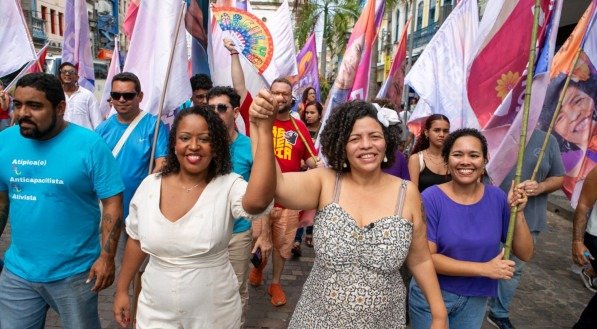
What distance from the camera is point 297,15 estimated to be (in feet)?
94.1

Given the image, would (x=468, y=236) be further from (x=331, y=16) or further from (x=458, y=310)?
(x=331, y=16)

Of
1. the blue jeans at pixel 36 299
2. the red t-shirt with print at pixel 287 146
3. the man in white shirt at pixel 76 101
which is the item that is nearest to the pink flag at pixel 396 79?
the red t-shirt with print at pixel 287 146

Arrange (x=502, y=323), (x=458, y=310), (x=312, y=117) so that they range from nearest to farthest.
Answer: (x=458, y=310) < (x=502, y=323) < (x=312, y=117)

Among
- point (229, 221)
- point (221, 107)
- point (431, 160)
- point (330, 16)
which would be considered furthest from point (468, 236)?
point (330, 16)

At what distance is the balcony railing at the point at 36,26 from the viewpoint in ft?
98.5

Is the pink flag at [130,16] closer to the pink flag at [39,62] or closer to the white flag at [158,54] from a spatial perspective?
the white flag at [158,54]

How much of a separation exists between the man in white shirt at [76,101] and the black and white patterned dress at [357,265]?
16.2 feet

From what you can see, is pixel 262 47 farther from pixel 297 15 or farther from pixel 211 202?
pixel 297 15

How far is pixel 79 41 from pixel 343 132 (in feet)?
18.4

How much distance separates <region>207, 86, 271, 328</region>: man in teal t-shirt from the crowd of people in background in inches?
28.8

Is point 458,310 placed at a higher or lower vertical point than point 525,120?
lower

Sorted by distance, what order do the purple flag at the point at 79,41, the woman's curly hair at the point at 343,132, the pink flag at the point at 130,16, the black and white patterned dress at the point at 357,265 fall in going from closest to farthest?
the black and white patterned dress at the point at 357,265 < the woman's curly hair at the point at 343,132 < the pink flag at the point at 130,16 < the purple flag at the point at 79,41

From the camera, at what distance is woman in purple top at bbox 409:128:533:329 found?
8.36 ft

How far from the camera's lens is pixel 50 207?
250cm
